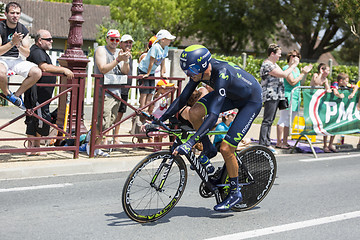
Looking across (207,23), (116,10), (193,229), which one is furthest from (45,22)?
(193,229)

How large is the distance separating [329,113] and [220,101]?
6677 millimetres

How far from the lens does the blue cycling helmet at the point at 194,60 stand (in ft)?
19.2

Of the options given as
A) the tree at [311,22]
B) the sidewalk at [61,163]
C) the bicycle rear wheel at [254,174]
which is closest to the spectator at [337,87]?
the sidewalk at [61,163]

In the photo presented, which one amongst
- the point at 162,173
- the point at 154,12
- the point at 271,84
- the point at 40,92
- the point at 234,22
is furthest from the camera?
the point at 234,22

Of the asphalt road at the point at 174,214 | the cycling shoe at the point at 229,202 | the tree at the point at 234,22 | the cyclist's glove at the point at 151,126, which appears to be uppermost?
the tree at the point at 234,22

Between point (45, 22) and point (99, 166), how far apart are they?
54964 millimetres

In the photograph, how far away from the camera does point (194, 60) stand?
231 inches

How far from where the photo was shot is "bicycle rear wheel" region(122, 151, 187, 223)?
5.82 m

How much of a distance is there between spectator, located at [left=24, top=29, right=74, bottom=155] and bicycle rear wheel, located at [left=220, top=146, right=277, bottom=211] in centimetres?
350

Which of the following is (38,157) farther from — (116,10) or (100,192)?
(116,10)

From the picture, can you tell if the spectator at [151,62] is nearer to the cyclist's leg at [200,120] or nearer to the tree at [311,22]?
the cyclist's leg at [200,120]

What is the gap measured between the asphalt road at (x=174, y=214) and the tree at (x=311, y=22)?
3599cm

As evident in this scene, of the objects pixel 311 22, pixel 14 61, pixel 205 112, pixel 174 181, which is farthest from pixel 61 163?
pixel 311 22

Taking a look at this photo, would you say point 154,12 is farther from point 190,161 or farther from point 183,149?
point 183,149
